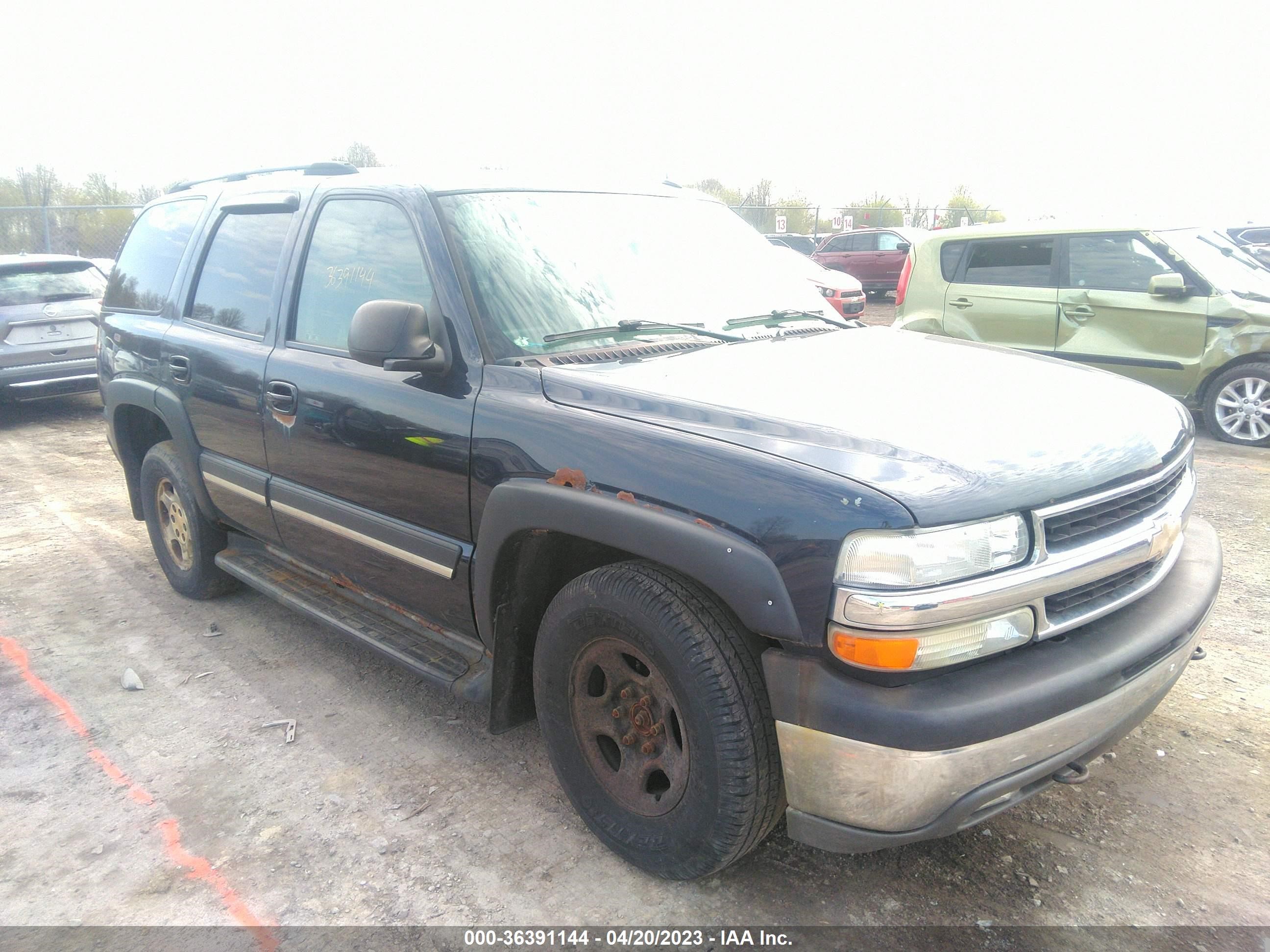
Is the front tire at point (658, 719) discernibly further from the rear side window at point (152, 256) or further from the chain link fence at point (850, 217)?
the chain link fence at point (850, 217)

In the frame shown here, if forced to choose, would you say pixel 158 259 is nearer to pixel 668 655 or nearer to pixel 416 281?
pixel 416 281

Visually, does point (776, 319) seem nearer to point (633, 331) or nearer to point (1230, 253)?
point (633, 331)

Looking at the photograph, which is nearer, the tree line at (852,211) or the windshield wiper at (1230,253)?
the windshield wiper at (1230,253)

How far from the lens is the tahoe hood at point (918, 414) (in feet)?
6.72

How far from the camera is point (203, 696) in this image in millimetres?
3672

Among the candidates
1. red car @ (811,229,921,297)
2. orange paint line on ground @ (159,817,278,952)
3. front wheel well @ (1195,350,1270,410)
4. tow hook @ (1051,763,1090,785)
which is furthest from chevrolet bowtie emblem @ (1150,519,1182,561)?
red car @ (811,229,921,297)

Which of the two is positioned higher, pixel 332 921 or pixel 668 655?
pixel 668 655

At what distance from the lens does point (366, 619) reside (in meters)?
3.43

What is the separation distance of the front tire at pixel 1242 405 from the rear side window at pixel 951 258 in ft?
7.69

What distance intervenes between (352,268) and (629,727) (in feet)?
6.14

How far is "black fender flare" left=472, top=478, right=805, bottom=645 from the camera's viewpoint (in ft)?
6.64

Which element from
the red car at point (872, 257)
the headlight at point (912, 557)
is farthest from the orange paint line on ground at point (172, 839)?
the red car at point (872, 257)

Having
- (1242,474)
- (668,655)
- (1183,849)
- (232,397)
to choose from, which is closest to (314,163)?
(232,397)

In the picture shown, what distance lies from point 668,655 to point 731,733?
0.23m
